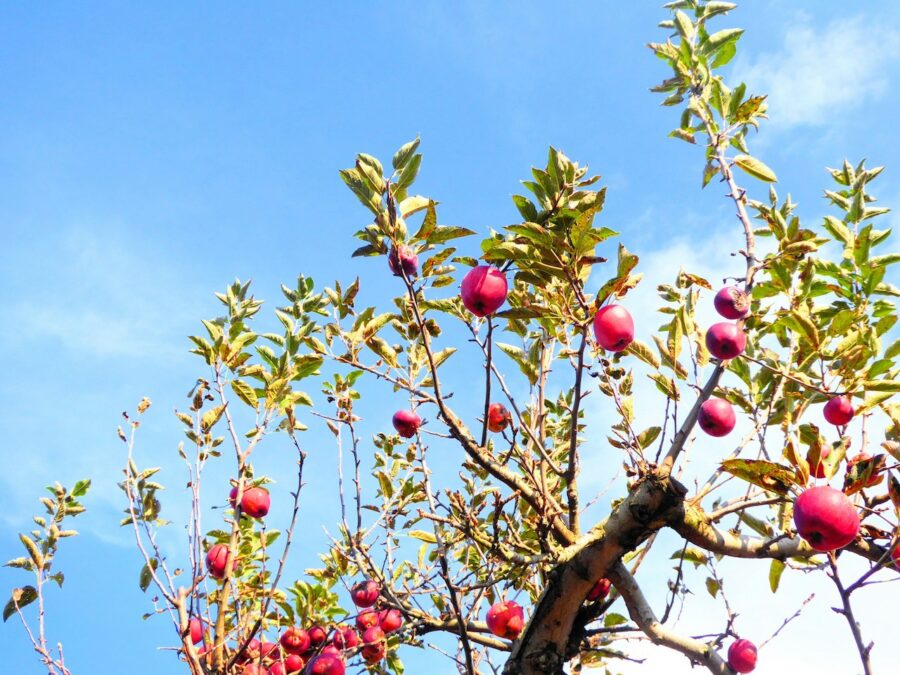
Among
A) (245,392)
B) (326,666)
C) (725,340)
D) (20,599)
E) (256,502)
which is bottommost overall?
(20,599)

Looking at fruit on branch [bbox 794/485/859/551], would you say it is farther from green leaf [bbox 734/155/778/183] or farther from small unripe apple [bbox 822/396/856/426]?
green leaf [bbox 734/155/778/183]

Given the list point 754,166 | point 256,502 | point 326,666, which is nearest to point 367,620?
point 326,666

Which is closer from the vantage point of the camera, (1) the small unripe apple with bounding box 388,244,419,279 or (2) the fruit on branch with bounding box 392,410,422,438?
(1) the small unripe apple with bounding box 388,244,419,279

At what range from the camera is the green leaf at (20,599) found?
385cm

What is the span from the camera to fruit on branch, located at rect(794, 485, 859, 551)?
2363 millimetres

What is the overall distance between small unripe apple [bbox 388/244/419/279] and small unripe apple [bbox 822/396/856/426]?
2284 mm

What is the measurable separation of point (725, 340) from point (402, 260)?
1.48 m

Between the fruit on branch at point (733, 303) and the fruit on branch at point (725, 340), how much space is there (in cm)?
6

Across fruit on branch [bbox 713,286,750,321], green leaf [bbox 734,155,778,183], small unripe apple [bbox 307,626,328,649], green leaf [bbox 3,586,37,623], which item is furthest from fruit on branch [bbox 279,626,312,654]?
green leaf [bbox 734,155,778,183]

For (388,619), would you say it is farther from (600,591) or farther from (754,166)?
(754,166)

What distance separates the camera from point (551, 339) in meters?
4.14

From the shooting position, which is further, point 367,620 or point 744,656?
point 367,620

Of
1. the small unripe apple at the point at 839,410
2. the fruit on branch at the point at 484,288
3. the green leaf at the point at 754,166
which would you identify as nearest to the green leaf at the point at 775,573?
the small unripe apple at the point at 839,410

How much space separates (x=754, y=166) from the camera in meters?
3.46
